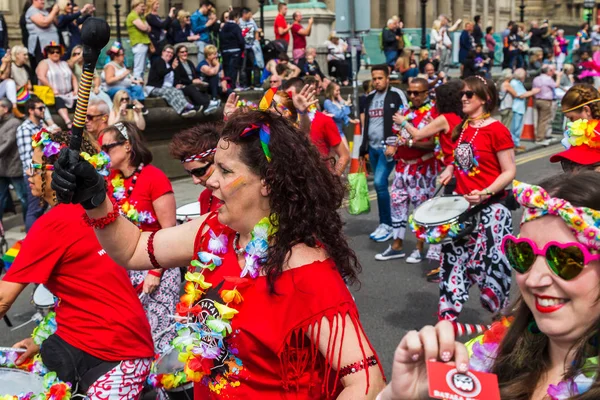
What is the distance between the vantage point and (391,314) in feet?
23.4

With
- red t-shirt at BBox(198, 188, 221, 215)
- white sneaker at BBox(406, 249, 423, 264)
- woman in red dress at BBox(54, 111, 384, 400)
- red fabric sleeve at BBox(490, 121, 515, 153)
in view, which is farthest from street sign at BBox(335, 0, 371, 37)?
woman in red dress at BBox(54, 111, 384, 400)

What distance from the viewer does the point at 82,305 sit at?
3766mm

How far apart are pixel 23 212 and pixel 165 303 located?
5.77m

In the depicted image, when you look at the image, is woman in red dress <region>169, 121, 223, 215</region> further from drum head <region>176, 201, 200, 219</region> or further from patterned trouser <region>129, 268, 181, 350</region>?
drum head <region>176, 201, 200, 219</region>

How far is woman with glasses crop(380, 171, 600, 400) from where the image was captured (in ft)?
6.46

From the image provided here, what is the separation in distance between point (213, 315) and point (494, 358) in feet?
3.49

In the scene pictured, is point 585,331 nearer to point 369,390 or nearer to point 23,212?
point 369,390

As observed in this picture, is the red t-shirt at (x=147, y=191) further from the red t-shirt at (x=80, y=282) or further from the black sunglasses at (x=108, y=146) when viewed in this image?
the red t-shirt at (x=80, y=282)

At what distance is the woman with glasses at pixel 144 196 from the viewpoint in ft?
17.2

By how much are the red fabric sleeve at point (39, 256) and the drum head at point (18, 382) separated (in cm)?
43

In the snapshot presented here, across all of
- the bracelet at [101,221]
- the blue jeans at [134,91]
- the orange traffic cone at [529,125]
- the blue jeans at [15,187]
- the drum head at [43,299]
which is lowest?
the orange traffic cone at [529,125]

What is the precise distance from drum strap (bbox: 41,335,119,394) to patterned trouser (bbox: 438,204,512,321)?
2991 millimetres

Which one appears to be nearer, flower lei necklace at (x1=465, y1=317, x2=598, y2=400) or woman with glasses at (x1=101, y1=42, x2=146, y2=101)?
flower lei necklace at (x1=465, y1=317, x2=598, y2=400)

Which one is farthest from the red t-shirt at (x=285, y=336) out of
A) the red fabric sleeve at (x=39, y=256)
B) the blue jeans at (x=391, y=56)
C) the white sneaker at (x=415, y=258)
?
the blue jeans at (x=391, y=56)
